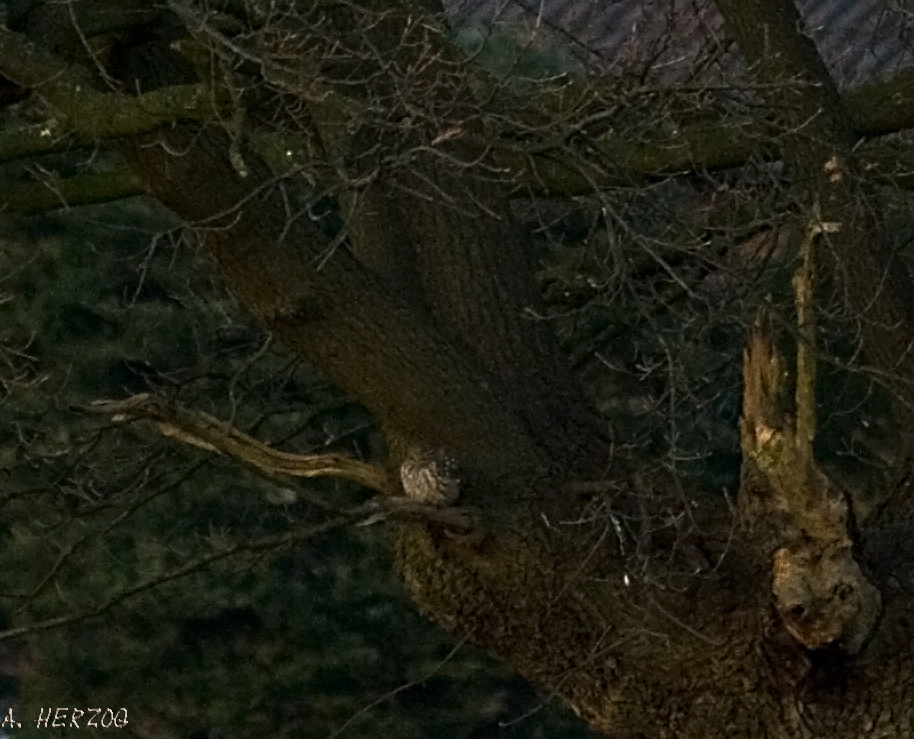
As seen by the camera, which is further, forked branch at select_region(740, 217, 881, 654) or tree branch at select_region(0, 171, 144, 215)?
tree branch at select_region(0, 171, 144, 215)

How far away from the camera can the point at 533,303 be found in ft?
16.0

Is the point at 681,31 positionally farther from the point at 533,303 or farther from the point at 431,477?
the point at 431,477

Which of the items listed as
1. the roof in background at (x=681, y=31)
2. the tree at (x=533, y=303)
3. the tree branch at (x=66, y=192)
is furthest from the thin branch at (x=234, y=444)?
the roof in background at (x=681, y=31)

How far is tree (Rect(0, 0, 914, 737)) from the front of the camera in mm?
3965

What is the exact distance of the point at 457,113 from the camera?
423 centimetres

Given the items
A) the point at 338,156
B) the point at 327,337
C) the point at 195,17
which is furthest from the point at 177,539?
the point at 195,17

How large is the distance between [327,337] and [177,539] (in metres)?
2.58

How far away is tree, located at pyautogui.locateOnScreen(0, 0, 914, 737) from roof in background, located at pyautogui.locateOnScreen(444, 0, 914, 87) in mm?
294

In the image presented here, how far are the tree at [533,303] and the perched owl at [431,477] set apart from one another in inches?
0.9

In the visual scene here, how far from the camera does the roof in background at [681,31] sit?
5.11m

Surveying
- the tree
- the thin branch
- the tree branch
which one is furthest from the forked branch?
the tree branch

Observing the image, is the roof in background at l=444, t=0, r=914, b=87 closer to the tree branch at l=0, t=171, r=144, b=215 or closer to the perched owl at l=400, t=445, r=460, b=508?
the perched owl at l=400, t=445, r=460, b=508

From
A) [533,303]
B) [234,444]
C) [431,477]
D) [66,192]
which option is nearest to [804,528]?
[431,477]

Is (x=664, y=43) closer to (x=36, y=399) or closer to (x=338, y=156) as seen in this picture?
(x=338, y=156)
